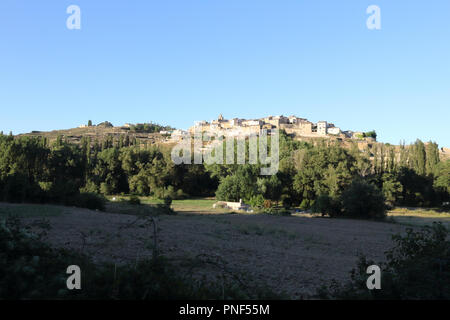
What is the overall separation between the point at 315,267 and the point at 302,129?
12830 centimetres

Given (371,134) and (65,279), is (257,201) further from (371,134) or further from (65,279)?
(371,134)

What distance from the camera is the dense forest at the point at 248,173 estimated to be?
1677 inches

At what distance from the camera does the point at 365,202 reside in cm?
2930

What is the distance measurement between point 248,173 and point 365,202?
1980 cm

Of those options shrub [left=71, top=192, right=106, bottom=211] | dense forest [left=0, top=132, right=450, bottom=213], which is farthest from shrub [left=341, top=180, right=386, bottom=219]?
shrub [left=71, top=192, right=106, bottom=211]

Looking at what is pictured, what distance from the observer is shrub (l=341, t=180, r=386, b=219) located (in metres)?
29.2

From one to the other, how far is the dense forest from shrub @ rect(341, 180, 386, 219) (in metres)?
2.16

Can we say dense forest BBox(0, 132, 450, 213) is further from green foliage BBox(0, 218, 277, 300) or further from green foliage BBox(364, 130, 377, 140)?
green foliage BBox(364, 130, 377, 140)

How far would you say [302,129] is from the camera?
133 metres

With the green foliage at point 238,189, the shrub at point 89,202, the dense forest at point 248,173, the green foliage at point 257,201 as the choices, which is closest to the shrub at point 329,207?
the dense forest at point 248,173

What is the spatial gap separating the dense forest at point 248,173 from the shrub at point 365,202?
2159mm

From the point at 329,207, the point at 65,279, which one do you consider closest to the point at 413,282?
the point at 65,279
